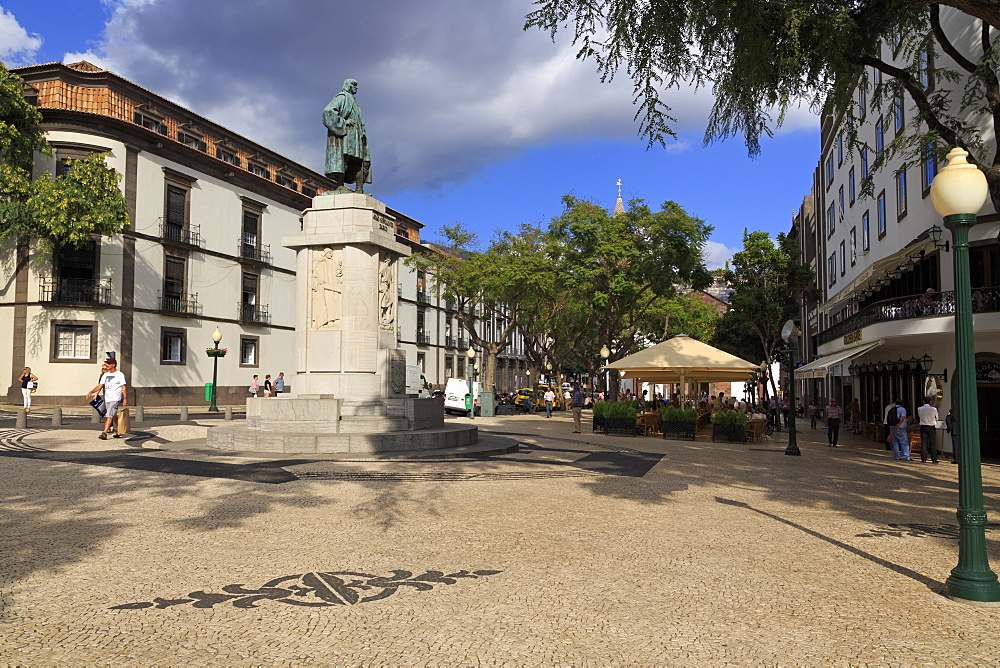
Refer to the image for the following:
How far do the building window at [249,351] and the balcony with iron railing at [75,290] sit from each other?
31.0ft

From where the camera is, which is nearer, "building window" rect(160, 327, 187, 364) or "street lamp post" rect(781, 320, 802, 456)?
"street lamp post" rect(781, 320, 802, 456)

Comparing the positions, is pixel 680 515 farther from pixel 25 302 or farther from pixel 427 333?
pixel 427 333

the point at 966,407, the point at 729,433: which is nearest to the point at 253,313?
the point at 729,433

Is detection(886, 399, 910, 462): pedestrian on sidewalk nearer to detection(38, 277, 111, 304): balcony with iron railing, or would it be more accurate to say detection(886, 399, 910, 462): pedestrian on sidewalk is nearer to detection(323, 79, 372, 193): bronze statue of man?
detection(323, 79, 372, 193): bronze statue of man

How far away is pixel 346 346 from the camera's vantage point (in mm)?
15242

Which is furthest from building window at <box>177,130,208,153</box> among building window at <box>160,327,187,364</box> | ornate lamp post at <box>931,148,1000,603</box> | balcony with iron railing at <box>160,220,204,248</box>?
ornate lamp post at <box>931,148,1000,603</box>

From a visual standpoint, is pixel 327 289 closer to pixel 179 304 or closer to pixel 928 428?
pixel 928 428

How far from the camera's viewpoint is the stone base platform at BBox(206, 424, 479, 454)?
13.6 metres

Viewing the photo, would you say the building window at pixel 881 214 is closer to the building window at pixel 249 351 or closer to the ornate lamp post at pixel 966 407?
the ornate lamp post at pixel 966 407

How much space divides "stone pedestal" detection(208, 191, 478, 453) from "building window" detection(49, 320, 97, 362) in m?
21.8

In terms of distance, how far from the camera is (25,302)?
3238 centimetres

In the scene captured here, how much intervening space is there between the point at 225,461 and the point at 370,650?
9.26 m

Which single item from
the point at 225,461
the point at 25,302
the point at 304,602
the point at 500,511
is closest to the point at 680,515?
the point at 500,511

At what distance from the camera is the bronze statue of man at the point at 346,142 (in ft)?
53.9
